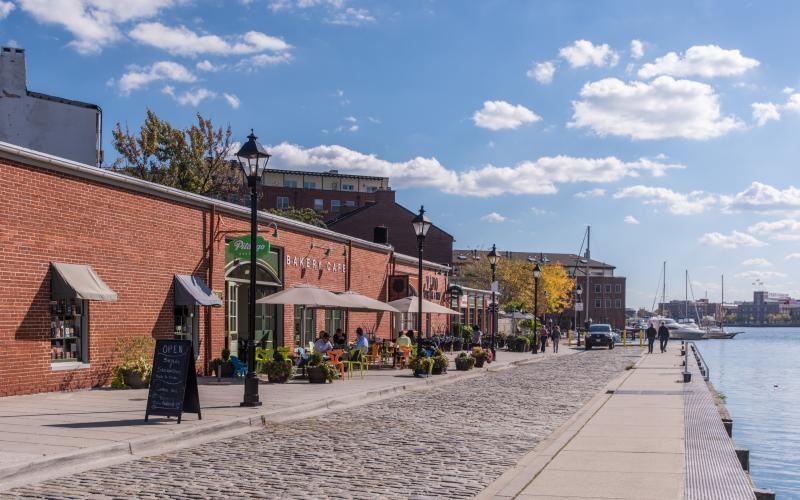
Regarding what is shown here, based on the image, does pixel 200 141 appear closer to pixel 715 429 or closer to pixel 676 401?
pixel 676 401

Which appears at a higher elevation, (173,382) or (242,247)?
(242,247)

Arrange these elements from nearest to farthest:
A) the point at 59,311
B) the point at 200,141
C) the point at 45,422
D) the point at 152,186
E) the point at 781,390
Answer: the point at 45,422 < the point at 59,311 < the point at 152,186 < the point at 781,390 < the point at 200,141

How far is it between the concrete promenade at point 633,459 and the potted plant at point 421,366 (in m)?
8.49

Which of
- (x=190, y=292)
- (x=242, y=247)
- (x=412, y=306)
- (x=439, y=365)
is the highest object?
(x=242, y=247)

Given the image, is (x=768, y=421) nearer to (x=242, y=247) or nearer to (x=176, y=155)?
(x=242, y=247)

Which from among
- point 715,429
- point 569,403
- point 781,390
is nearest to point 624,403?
point 569,403

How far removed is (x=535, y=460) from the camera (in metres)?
11.1

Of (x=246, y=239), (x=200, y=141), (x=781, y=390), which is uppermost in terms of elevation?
(x=200, y=141)

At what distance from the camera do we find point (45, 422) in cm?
1327

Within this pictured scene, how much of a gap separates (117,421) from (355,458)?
14.7ft

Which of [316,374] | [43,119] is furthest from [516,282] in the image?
[316,374]

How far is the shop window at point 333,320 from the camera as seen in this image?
114ft

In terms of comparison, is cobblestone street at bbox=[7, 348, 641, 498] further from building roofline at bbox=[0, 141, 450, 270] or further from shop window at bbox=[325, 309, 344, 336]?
shop window at bbox=[325, 309, 344, 336]

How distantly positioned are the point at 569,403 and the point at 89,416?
34.2ft
